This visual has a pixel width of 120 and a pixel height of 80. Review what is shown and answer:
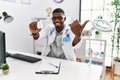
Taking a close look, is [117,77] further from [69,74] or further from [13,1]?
[13,1]

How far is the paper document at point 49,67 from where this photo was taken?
1.45 m

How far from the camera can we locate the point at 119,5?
3.01m

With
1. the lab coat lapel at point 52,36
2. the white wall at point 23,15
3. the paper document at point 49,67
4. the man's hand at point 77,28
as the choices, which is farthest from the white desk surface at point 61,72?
the white wall at point 23,15

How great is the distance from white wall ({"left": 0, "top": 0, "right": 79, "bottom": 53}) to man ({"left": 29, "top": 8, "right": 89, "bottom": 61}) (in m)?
1.16

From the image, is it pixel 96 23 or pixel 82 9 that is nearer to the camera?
pixel 96 23

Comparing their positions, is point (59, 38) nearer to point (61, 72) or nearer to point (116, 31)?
point (61, 72)

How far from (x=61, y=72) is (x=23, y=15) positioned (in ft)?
7.32

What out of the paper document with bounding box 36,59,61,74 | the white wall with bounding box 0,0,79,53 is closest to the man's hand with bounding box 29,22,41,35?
the paper document with bounding box 36,59,61,74

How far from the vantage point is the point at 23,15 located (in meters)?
3.41

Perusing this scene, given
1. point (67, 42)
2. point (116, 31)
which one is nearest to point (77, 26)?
point (67, 42)

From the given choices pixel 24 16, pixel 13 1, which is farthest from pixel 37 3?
pixel 13 1

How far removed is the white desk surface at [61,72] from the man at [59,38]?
305mm

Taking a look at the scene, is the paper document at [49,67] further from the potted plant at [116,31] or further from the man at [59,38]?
the potted plant at [116,31]

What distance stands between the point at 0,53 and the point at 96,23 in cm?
84
